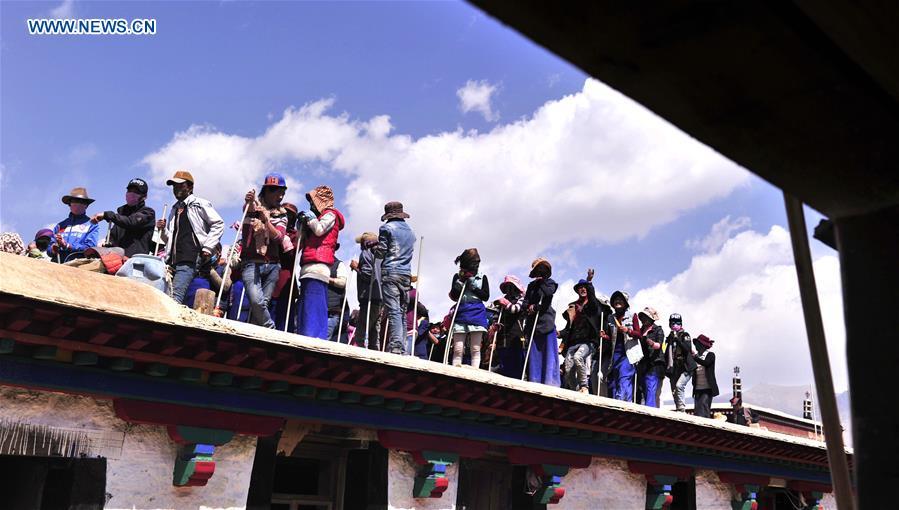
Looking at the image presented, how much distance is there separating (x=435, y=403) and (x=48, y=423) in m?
3.15

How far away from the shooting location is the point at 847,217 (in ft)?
5.73

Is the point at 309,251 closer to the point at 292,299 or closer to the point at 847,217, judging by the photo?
the point at 292,299

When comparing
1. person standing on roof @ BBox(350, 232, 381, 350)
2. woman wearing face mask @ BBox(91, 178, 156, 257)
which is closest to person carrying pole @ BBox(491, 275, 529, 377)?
person standing on roof @ BBox(350, 232, 381, 350)

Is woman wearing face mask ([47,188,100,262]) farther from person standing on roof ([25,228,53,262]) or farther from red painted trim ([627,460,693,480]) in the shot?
red painted trim ([627,460,693,480])

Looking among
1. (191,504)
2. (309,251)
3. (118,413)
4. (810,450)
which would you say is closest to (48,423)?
(118,413)

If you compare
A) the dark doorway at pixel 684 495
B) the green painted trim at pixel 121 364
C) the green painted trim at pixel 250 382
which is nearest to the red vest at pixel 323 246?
the green painted trim at pixel 250 382

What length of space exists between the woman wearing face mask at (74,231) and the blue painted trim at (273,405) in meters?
2.72

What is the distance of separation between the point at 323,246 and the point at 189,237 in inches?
49.7

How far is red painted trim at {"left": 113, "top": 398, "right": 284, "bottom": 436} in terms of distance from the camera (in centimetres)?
573

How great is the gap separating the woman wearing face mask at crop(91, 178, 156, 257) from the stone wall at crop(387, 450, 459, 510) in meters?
3.16

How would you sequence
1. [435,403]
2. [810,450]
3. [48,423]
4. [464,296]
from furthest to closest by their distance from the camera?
1. [810,450]
2. [464,296]
3. [435,403]
4. [48,423]

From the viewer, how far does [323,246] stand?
793cm

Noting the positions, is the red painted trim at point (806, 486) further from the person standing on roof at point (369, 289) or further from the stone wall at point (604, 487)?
the person standing on roof at point (369, 289)

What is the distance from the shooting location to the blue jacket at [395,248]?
8.13m
